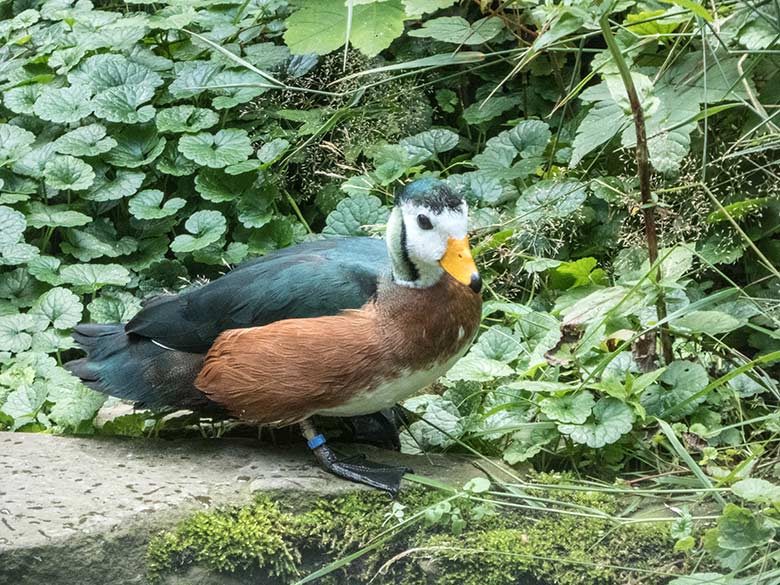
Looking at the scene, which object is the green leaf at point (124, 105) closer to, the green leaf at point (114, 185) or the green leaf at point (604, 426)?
the green leaf at point (114, 185)

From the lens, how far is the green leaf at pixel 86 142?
15.3 feet

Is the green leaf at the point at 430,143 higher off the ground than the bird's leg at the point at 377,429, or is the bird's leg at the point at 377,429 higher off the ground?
the green leaf at the point at 430,143

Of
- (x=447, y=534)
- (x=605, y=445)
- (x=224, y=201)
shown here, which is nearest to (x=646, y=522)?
(x=605, y=445)

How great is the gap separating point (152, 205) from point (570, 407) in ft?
7.15

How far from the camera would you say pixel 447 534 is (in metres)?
3.07

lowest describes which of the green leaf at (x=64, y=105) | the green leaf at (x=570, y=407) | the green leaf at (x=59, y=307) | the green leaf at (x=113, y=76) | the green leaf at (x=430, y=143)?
the green leaf at (x=59, y=307)

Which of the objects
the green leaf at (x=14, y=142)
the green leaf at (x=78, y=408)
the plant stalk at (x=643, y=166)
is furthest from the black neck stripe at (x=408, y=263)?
the green leaf at (x=14, y=142)

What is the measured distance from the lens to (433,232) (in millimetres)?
3059

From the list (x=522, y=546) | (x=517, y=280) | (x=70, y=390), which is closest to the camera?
(x=522, y=546)

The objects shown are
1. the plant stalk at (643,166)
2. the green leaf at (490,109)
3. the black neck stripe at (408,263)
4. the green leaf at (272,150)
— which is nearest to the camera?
the plant stalk at (643,166)

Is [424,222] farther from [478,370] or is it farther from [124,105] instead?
[124,105]

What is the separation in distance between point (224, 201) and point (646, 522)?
7.85 ft

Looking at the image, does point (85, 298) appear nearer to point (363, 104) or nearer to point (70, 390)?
point (70, 390)

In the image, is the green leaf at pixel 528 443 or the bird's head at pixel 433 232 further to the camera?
the green leaf at pixel 528 443
